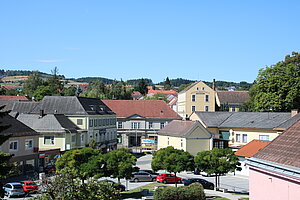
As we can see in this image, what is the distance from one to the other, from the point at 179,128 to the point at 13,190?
95.0ft

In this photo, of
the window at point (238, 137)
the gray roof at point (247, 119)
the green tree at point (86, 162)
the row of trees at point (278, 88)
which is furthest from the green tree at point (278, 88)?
the green tree at point (86, 162)

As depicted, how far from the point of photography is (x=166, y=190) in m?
27.3

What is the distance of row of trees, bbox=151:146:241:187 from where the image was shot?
36125 millimetres

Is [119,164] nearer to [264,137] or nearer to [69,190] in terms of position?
[69,190]

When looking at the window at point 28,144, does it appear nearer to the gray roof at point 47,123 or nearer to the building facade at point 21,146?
the building facade at point 21,146

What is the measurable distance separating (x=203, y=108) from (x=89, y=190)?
68.7 metres

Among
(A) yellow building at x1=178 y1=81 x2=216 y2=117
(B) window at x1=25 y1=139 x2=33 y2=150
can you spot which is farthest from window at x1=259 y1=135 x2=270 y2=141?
(B) window at x1=25 y1=139 x2=33 y2=150

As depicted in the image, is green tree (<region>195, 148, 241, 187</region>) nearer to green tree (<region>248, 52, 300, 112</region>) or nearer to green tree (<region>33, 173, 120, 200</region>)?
green tree (<region>33, 173, 120, 200</region>)

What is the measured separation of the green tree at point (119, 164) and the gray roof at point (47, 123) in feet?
67.1

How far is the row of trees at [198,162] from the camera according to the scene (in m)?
36.1

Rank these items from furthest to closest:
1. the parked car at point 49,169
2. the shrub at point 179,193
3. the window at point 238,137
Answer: the window at point 238,137 < the parked car at point 49,169 < the shrub at point 179,193

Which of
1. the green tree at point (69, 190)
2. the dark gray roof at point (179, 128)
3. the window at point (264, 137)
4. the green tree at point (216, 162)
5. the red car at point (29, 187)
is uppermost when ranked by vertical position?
the dark gray roof at point (179, 128)

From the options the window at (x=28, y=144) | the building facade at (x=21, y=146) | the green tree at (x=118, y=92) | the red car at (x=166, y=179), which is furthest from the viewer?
the green tree at (x=118, y=92)

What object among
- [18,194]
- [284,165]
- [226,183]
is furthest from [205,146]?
[284,165]
